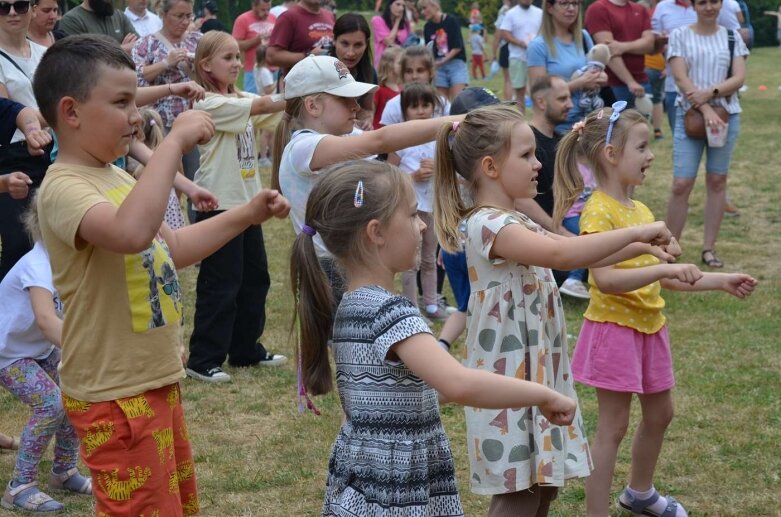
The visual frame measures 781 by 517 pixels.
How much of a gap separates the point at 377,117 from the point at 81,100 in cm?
529

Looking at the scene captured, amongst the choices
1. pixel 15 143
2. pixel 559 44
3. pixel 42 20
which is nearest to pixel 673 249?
pixel 15 143

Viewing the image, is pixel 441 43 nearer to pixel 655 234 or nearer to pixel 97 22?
pixel 97 22

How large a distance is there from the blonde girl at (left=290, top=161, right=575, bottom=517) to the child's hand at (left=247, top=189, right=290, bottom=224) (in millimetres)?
191

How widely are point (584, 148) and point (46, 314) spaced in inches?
87.8

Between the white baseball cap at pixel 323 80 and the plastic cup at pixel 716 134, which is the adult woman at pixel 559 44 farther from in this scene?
the white baseball cap at pixel 323 80

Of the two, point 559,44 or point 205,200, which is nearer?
point 205,200

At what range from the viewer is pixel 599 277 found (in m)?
3.70

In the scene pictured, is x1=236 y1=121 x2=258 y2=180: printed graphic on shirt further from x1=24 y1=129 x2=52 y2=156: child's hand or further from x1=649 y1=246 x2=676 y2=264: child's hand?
x1=649 y1=246 x2=676 y2=264: child's hand

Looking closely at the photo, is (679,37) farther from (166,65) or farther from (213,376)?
(213,376)

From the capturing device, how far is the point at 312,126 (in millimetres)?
4051

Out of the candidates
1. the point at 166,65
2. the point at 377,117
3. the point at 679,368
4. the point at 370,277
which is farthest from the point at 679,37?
the point at 370,277

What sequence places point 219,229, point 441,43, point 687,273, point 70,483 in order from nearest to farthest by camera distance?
point 219,229 < point 687,273 < point 70,483 < point 441,43

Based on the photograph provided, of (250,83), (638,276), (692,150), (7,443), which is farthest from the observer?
(250,83)

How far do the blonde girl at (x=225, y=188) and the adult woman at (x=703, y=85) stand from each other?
3629 mm
